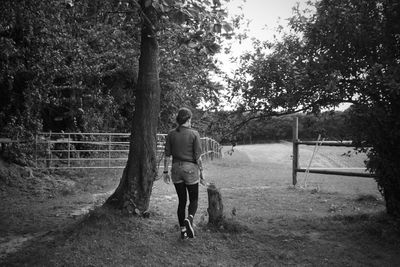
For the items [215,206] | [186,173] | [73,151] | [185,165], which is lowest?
[215,206]

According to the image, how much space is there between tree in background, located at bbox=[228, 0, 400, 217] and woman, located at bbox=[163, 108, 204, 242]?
179 centimetres

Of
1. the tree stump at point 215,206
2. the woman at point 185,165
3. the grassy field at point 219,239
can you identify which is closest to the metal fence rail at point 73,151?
the grassy field at point 219,239

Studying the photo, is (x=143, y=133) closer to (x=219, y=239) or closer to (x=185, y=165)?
(x=185, y=165)

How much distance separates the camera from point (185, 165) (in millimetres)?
5965

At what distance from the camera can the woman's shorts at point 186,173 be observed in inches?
234

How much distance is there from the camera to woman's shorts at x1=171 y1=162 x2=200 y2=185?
5945mm

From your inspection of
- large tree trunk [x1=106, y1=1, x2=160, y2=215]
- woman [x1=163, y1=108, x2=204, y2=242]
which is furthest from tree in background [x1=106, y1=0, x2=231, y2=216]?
woman [x1=163, y1=108, x2=204, y2=242]

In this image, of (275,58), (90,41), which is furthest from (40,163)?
(275,58)

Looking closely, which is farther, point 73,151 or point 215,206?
point 73,151

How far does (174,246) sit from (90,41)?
Result: 38.1 feet

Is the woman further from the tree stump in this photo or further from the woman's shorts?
the tree stump

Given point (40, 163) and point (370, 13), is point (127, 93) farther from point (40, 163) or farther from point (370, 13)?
point (370, 13)

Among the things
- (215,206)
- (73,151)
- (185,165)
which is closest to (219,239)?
(215,206)

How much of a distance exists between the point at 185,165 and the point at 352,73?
127 inches
